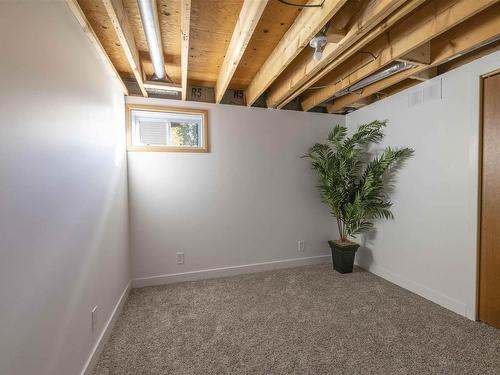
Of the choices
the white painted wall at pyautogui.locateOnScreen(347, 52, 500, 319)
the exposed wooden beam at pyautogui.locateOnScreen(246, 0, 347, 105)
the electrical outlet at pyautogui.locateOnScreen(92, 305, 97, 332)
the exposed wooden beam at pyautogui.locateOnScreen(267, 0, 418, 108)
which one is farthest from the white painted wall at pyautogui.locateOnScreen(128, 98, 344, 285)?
the electrical outlet at pyautogui.locateOnScreen(92, 305, 97, 332)

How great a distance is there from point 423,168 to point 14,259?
10.00 feet

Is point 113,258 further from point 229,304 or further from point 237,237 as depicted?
point 237,237

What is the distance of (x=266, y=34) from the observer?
183cm

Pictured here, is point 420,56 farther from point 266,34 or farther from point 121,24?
point 121,24

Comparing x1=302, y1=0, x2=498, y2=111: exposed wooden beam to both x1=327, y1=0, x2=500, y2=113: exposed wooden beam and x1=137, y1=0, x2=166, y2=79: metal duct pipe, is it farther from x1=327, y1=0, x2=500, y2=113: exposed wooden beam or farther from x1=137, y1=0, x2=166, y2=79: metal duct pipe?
x1=137, y1=0, x2=166, y2=79: metal duct pipe

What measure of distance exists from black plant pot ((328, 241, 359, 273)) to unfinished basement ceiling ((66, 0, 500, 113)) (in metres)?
1.80

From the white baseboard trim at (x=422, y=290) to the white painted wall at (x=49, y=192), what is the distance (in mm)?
2890

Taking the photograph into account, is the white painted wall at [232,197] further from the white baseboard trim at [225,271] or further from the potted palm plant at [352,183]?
the potted palm plant at [352,183]

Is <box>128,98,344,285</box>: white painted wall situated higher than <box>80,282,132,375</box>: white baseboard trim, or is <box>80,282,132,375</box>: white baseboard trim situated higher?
<box>128,98,344,285</box>: white painted wall

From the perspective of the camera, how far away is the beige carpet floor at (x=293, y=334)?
59.9 inches

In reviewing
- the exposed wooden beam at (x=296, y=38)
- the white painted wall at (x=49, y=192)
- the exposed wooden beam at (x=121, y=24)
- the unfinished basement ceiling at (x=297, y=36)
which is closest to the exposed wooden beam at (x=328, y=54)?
the unfinished basement ceiling at (x=297, y=36)

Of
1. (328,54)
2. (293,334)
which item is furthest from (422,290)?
(328,54)

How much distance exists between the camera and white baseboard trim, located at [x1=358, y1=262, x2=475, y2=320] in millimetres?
2062

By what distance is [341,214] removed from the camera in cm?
296
